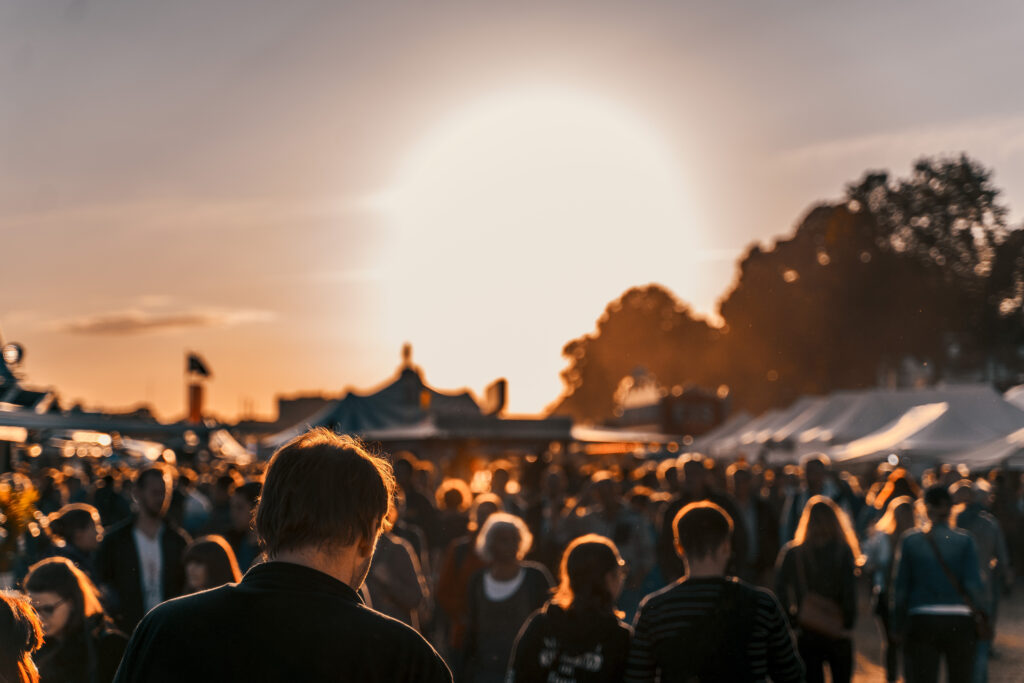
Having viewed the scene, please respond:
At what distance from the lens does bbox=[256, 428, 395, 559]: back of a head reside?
7.97ft

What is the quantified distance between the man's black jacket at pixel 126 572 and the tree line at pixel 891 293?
49254mm

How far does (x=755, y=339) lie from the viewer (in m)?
64.5

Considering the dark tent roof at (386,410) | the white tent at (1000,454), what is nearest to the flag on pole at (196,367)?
the dark tent roof at (386,410)

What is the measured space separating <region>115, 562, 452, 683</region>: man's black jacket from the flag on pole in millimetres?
57098

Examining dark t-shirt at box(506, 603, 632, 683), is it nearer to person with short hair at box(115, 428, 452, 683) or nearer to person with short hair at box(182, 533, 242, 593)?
person with short hair at box(182, 533, 242, 593)

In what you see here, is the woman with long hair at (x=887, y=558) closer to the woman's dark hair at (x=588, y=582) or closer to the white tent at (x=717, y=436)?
the woman's dark hair at (x=588, y=582)

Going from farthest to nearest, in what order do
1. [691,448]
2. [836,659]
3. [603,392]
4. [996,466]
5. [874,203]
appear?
[603,392]
[874,203]
[691,448]
[996,466]
[836,659]

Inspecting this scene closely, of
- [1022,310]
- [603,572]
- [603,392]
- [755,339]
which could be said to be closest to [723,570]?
[603,572]

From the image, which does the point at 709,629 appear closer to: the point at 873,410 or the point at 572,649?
the point at 572,649

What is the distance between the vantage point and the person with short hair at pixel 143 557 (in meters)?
6.96

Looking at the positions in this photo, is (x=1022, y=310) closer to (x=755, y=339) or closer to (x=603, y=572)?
(x=755, y=339)

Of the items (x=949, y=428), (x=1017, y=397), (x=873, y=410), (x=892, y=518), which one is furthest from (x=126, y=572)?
(x=873, y=410)

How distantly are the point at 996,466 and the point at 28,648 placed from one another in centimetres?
2229

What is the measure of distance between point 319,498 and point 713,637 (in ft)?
8.87
